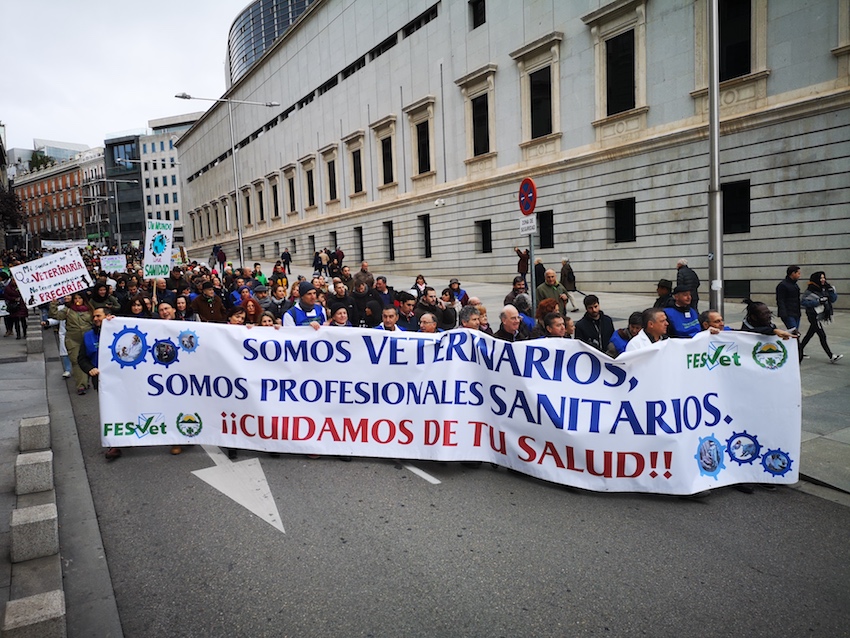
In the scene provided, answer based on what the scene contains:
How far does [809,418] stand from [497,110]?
21.2 m

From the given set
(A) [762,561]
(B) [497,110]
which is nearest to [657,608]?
(A) [762,561]

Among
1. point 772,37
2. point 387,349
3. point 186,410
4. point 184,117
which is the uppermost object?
point 184,117

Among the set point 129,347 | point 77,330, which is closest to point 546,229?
point 77,330

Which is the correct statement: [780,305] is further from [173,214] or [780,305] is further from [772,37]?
[173,214]

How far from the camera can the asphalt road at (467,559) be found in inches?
136

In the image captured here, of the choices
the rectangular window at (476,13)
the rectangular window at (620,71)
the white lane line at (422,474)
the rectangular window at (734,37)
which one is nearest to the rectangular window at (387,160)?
the rectangular window at (476,13)

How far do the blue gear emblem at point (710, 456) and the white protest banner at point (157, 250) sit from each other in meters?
11.3

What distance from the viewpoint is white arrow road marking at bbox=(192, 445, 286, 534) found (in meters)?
4.97

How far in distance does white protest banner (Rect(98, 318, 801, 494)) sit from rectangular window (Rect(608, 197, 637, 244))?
1692 centimetres

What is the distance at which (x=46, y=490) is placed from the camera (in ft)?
17.0

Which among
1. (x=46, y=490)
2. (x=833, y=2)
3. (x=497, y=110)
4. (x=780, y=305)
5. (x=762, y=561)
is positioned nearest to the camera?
(x=762, y=561)

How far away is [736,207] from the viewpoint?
60.4ft

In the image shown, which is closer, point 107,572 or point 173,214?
point 107,572

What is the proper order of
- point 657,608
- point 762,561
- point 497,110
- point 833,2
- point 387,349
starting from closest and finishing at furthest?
point 657,608 < point 762,561 < point 387,349 < point 833,2 < point 497,110
